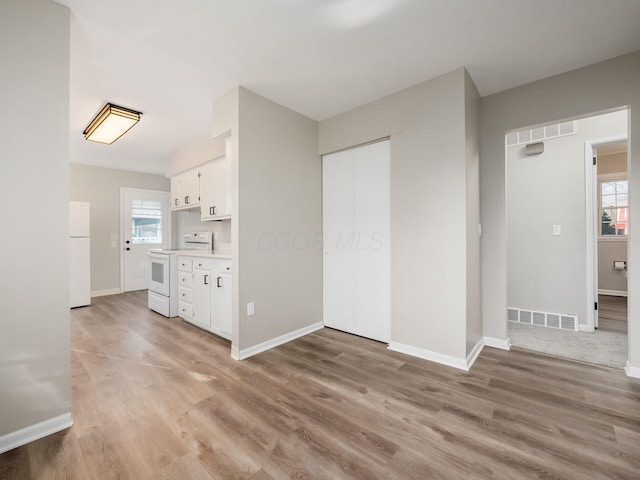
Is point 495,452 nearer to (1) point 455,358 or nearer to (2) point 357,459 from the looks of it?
(2) point 357,459

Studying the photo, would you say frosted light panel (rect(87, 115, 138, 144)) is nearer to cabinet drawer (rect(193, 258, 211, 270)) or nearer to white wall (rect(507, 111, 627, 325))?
cabinet drawer (rect(193, 258, 211, 270))

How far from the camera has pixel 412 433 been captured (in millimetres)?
1617

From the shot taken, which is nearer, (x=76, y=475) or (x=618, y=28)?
(x=76, y=475)

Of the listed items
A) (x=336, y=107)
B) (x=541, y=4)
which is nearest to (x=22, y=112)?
(x=336, y=107)

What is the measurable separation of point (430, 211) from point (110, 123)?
147 inches

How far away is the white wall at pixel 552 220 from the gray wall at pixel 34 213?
463cm

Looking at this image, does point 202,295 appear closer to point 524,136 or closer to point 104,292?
point 104,292

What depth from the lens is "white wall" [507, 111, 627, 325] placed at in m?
3.25

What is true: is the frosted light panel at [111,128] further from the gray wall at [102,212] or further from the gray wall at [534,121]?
the gray wall at [534,121]

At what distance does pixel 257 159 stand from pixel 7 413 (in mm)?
2390

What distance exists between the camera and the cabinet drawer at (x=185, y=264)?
358 cm

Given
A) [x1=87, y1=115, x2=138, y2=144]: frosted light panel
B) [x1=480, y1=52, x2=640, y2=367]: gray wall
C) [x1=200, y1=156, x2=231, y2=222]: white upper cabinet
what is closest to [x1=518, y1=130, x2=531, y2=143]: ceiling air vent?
[x1=480, y1=52, x2=640, y2=367]: gray wall

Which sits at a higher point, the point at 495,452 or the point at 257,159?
the point at 257,159

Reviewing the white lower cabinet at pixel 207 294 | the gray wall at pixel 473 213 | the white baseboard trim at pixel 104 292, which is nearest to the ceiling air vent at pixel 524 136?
the gray wall at pixel 473 213
